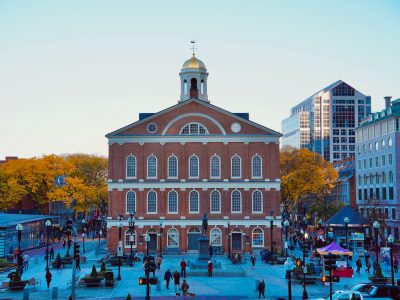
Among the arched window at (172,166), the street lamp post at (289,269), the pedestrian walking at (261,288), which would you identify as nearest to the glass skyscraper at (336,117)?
the arched window at (172,166)

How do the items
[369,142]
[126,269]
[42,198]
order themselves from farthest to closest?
[42,198], [369,142], [126,269]

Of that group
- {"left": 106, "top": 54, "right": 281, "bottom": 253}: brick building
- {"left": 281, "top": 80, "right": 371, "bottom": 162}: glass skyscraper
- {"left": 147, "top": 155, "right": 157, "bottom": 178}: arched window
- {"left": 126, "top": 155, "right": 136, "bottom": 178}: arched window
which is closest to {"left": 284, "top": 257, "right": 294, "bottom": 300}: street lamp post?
{"left": 106, "top": 54, "right": 281, "bottom": 253}: brick building

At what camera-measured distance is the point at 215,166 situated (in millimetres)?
72312

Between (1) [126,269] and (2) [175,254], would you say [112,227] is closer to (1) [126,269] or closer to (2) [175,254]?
(2) [175,254]

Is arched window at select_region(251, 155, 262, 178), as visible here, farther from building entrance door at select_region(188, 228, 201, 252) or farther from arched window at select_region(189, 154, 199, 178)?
building entrance door at select_region(188, 228, 201, 252)

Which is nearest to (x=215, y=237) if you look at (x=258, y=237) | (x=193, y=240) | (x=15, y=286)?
(x=193, y=240)

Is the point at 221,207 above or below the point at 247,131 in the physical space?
below

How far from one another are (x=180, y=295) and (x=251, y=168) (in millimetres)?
32813

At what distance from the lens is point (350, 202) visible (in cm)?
11062

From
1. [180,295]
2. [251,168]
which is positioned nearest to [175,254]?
[251,168]

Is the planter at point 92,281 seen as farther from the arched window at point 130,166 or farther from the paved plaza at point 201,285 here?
the arched window at point 130,166

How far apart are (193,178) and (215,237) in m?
7.16

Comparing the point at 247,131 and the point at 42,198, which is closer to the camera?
the point at 247,131

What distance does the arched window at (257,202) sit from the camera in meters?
71.8
